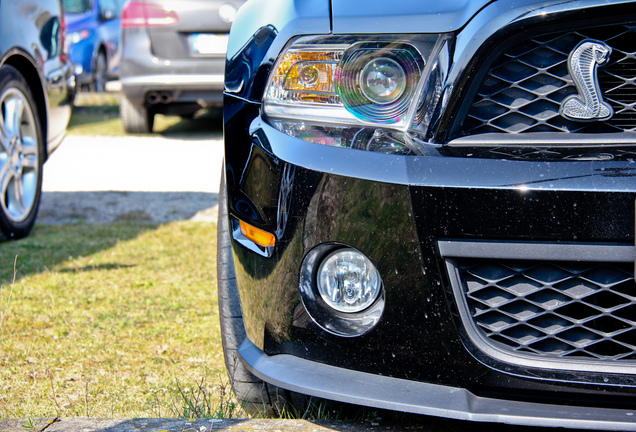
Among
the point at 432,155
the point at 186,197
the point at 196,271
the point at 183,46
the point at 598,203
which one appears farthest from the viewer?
the point at 183,46

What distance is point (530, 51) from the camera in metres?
1.55

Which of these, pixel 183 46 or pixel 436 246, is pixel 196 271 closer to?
pixel 436 246

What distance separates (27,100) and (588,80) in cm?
318

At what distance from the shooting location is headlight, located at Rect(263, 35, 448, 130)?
5.24 ft

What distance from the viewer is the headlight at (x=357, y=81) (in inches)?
62.9

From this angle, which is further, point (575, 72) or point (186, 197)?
point (186, 197)

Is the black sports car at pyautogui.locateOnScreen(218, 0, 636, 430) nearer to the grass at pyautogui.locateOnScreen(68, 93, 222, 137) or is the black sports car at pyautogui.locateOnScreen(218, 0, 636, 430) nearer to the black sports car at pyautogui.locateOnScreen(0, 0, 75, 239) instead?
the black sports car at pyautogui.locateOnScreen(0, 0, 75, 239)

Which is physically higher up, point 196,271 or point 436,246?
point 436,246

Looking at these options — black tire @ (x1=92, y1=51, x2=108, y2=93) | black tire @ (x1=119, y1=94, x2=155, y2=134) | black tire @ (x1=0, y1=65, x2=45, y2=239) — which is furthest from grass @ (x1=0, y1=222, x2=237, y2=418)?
black tire @ (x1=92, y1=51, x2=108, y2=93)

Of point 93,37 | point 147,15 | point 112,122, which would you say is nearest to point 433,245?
point 147,15

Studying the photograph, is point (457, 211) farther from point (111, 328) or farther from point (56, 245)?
point (56, 245)

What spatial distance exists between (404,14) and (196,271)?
2035 mm

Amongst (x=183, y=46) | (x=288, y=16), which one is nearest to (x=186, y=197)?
(x=183, y=46)

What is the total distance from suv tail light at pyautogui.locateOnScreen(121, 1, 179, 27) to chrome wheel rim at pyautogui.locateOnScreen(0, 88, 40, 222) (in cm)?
332
